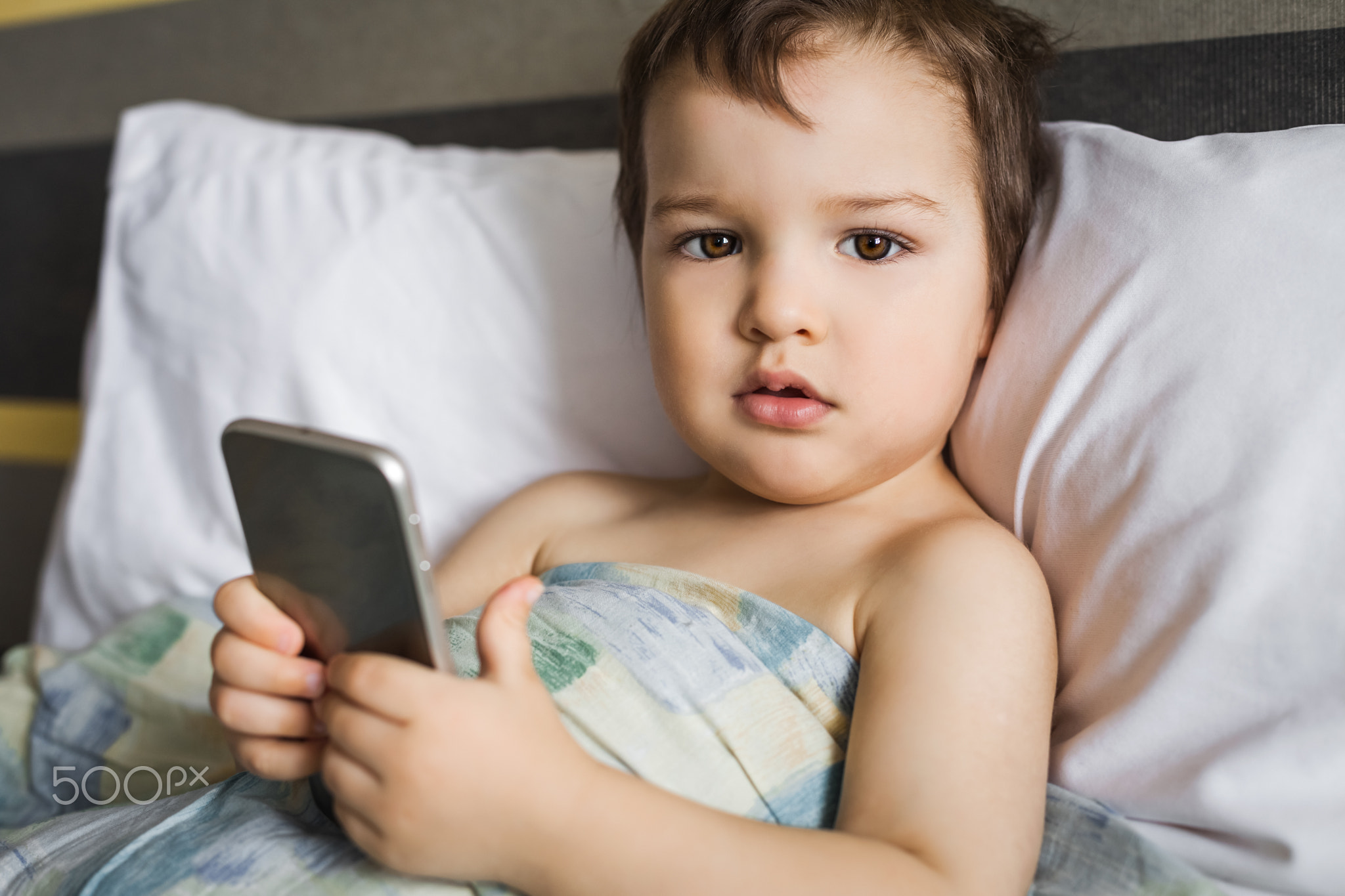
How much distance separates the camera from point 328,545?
504 mm

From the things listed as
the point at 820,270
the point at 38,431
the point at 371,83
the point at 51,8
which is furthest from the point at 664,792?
the point at 51,8

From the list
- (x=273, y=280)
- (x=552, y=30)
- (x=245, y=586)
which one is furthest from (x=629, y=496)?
(x=552, y=30)

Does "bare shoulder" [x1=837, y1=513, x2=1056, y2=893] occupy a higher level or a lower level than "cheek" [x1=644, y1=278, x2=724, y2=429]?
lower

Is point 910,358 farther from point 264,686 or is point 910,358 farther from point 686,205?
point 264,686

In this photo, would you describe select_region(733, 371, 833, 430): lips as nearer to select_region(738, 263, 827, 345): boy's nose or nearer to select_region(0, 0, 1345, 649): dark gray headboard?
select_region(738, 263, 827, 345): boy's nose

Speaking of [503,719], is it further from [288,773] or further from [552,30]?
[552,30]

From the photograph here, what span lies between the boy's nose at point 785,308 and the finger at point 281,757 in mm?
401

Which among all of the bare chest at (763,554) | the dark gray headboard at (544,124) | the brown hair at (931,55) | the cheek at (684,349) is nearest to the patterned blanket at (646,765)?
the bare chest at (763,554)

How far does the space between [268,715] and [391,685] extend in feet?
0.45

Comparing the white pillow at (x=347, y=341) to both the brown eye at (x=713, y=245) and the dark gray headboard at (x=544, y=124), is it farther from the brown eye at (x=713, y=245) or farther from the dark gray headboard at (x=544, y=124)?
the brown eye at (x=713, y=245)

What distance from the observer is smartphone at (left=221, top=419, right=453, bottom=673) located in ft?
1.49

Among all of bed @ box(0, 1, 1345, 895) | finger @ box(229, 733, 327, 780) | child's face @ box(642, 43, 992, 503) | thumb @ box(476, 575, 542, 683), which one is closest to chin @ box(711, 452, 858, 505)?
child's face @ box(642, 43, 992, 503)

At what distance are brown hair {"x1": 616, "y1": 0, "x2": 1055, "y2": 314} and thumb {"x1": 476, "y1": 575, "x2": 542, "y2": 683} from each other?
0.39 m

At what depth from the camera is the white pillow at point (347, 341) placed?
1.01m
